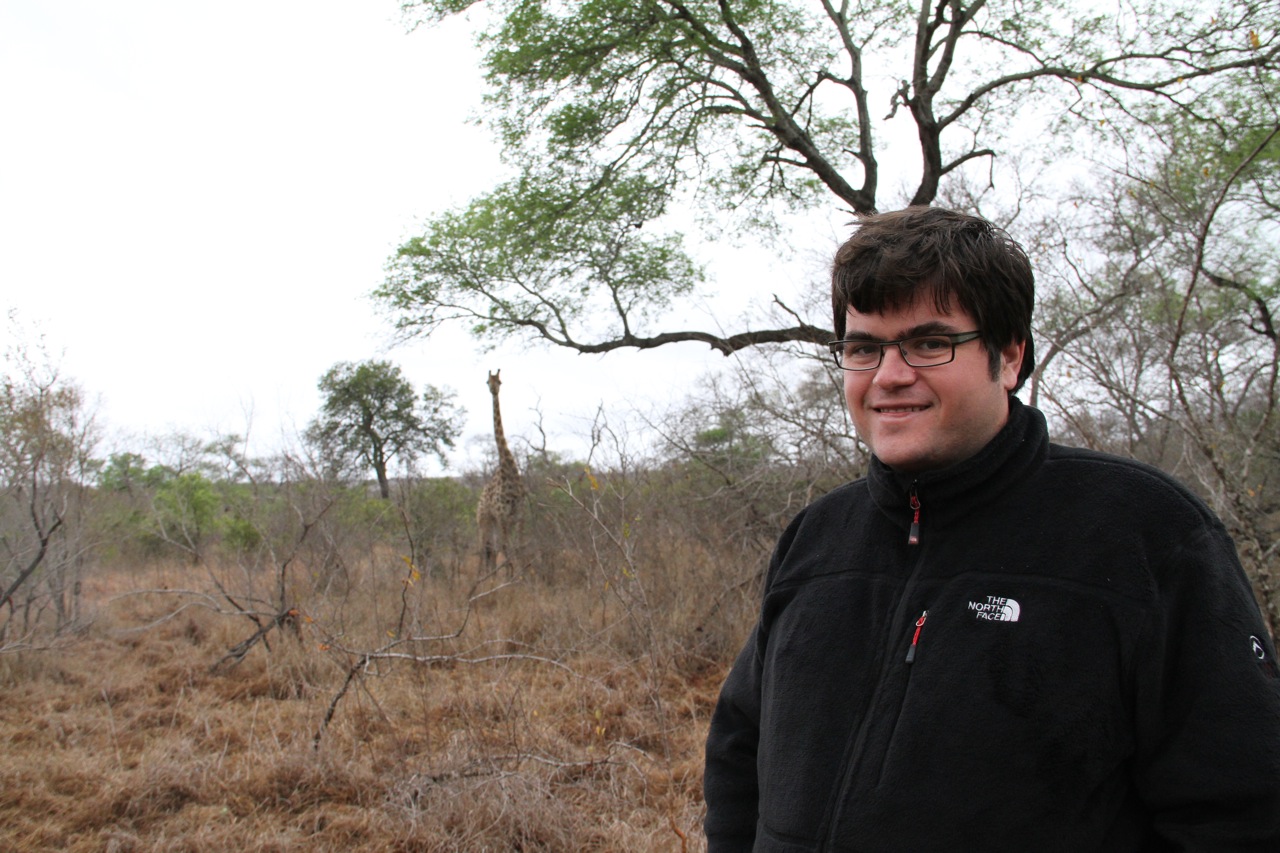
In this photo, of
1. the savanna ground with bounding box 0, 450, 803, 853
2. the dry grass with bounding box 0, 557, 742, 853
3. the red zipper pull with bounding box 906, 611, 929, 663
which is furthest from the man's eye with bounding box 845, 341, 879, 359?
the savanna ground with bounding box 0, 450, 803, 853

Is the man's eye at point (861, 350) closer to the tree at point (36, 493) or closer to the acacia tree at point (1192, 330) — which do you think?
the acacia tree at point (1192, 330)

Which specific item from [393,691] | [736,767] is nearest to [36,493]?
[393,691]

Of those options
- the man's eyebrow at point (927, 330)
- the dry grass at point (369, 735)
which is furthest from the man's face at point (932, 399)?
the dry grass at point (369, 735)

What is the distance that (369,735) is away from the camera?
5219 millimetres

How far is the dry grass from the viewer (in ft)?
12.9

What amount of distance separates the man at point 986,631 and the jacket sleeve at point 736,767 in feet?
0.04

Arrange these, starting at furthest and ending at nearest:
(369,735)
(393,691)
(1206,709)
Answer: (393,691), (369,735), (1206,709)

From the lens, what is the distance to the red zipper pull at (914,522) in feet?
4.46

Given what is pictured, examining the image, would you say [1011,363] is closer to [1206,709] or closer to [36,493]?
[1206,709]

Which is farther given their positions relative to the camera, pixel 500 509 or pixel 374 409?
pixel 374 409

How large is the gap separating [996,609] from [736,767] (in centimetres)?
62

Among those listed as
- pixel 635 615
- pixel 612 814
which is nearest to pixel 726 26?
pixel 635 615

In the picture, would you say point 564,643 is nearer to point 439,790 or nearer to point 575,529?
point 575,529

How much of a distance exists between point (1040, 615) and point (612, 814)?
130 inches
